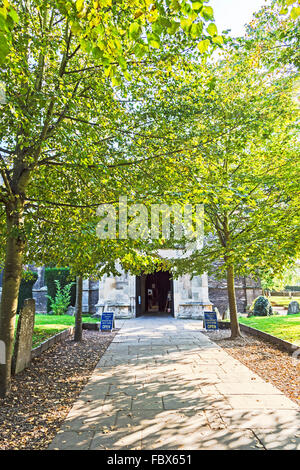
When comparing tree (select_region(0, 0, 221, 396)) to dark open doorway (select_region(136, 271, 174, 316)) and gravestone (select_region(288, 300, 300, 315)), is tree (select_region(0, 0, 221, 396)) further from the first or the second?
dark open doorway (select_region(136, 271, 174, 316))

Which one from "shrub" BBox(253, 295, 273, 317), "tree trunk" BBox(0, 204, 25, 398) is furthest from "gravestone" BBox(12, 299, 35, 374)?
"shrub" BBox(253, 295, 273, 317)

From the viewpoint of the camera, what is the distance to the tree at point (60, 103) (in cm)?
308

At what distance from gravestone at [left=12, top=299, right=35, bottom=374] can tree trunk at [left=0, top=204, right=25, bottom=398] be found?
1028 mm

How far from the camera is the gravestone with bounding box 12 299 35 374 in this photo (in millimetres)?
5938

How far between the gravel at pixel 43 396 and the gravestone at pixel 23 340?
0.18 m

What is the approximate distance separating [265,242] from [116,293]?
34.1 feet

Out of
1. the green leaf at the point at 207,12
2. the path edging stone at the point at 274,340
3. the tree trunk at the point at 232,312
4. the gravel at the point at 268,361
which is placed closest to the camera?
the green leaf at the point at 207,12

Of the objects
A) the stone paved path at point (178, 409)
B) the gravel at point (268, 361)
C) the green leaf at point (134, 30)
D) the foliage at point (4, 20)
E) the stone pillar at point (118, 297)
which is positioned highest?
the green leaf at point (134, 30)

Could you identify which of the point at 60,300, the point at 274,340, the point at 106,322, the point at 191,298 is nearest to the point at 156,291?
the point at 60,300

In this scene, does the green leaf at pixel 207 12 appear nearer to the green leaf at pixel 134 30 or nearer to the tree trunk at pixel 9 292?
the green leaf at pixel 134 30

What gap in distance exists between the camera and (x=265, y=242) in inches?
305

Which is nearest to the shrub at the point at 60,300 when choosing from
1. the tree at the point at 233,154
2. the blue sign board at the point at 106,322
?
the blue sign board at the point at 106,322
